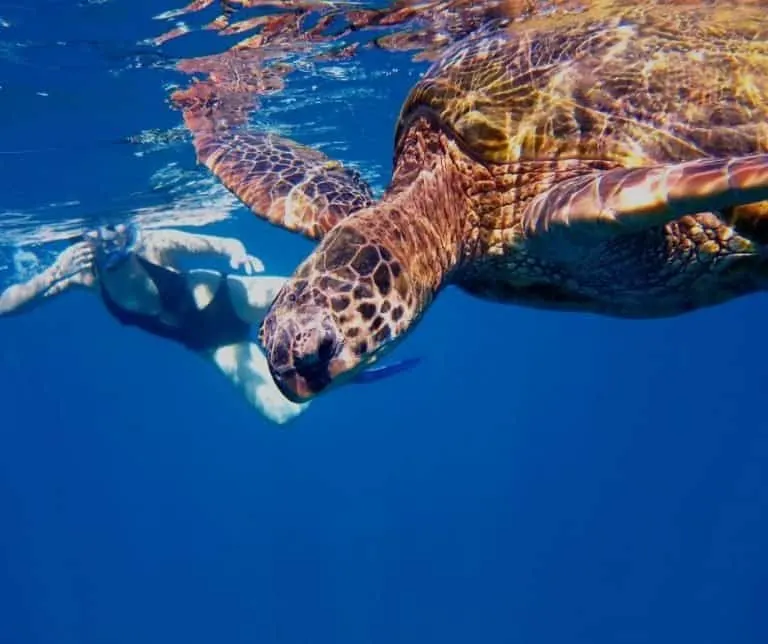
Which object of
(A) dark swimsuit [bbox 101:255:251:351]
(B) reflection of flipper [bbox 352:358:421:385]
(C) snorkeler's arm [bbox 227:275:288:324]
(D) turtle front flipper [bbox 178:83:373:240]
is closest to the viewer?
(D) turtle front flipper [bbox 178:83:373:240]

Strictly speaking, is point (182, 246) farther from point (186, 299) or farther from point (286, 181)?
point (286, 181)

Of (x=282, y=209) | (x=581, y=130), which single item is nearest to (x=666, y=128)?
(x=581, y=130)

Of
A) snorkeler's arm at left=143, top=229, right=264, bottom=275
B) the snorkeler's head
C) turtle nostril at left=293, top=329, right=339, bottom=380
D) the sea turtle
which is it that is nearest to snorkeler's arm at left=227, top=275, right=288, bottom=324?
snorkeler's arm at left=143, top=229, right=264, bottom=275

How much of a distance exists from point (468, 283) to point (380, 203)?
3.26 feet

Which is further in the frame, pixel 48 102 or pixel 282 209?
pixel 48 102

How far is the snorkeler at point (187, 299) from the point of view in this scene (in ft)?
34.1

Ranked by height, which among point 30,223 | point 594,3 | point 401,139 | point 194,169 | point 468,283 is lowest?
point 30,223

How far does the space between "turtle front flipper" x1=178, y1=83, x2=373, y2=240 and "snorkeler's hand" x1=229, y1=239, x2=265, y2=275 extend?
10.7 feet

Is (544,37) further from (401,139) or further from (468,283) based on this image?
(468,283)

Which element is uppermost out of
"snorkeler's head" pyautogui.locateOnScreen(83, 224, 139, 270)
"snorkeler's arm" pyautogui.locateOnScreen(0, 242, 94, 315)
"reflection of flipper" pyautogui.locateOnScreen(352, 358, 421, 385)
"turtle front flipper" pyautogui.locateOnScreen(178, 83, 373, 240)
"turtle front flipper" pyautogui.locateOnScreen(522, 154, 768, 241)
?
"turtle front flipper" pyautogui.locateOnScreen(522, 154, 768, 241)

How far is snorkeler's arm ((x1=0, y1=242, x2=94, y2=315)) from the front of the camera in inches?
415

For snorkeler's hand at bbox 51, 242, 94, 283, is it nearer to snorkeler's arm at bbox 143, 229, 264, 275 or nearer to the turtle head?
snorkeler's arm at bbox 143, 229, 264, 275

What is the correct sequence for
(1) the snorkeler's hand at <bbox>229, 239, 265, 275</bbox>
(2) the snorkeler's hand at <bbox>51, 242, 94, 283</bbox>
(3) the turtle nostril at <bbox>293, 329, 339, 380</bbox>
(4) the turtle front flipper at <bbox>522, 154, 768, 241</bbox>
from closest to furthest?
(4) the turtle front flipper at <bbox>522, 154, 768, 241</bbox>
(3) the turtle nostril at <bbox>293, 329, 339, 380</bbox>
(1) the snorkeler's hand at <bbox>229, 239, 265, 275</bbox>
(2) the snorkeler's hand at <bbox>51, 242, 94, 283</bbox>

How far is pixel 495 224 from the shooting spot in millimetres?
3740
